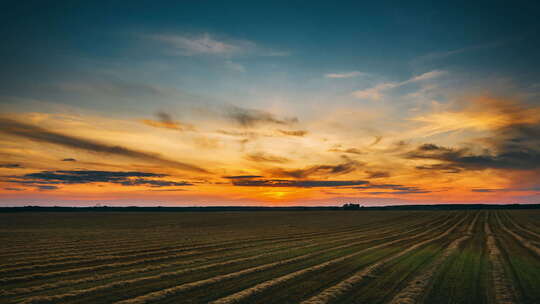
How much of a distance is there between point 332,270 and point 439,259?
6.82m

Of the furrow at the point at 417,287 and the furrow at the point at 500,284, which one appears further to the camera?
the furrow at the point at 500,284

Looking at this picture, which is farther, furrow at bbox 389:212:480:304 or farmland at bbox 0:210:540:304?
farmland at bbox 0:210:540:304

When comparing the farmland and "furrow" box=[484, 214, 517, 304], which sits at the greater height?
the farmland

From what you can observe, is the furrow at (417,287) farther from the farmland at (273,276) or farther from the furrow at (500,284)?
the furrow at (500,284)

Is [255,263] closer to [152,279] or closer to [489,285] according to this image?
[152,279]

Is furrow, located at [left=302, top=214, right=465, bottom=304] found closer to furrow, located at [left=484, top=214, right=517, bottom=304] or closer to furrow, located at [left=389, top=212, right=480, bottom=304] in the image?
furrow, located at [left=389, top=212, right=480, bottom=304]

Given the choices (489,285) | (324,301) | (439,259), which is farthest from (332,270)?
(439,259)

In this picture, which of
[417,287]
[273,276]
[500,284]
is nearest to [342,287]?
[417,287]

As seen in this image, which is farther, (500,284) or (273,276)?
(273,276)

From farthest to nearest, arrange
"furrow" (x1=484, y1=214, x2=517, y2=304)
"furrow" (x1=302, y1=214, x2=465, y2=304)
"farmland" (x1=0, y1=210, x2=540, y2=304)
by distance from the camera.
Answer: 1. "farmland" (x1=0, y1=210, x2=540, y2=304)
2. "furrow" (x1=484, y1=214, x2=517, y2=304)
3. "furrow" (x1=302, y1=214, x2=465, y2=304)

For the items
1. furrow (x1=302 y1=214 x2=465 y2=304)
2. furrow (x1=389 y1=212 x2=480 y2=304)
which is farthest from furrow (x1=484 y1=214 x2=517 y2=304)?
furrow (x1=302 y1=214 x2=465 y2=304)

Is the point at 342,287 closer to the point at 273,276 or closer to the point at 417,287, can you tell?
the point at 417,287

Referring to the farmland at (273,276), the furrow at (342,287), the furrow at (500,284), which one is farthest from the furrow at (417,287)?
the furrow at (500,284)

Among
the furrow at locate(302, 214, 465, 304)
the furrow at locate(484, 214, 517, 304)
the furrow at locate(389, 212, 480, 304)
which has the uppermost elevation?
the furrow at locate(302, 214, 465, 304)
